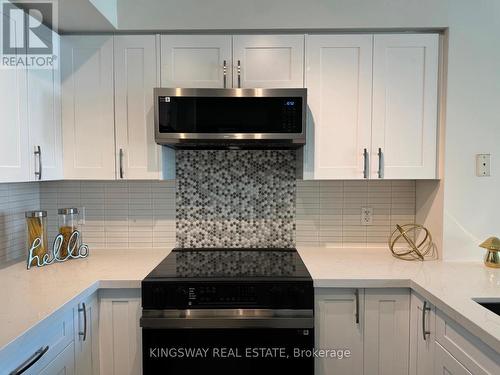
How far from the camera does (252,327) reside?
155cm

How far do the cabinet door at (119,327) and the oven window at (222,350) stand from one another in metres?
0.09

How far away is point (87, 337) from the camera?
5.02 ft

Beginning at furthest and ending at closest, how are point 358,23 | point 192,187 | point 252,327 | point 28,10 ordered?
point 192,187
point 358,23
point 28,10
point 252,327

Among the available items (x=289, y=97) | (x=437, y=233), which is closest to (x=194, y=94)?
(x=289, y=97)

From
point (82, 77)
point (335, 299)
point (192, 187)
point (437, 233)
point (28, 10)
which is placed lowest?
point (335, 299)

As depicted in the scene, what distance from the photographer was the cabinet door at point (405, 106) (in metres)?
1.87

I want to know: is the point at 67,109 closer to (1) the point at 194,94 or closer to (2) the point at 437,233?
(1) the point at 194,94

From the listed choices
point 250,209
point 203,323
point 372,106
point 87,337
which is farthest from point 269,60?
point 87,337

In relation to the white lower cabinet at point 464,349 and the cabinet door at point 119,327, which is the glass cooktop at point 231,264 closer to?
the cabinet door at point 119,327

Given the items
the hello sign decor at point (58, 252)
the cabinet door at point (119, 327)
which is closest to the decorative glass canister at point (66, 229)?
the hello sign decor at point (58, 252)

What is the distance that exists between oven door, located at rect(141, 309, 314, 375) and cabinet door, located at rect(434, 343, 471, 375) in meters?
0.52

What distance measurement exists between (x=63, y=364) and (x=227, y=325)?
2.17 feet

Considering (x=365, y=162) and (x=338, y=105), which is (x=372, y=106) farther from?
(x=365, y=162)

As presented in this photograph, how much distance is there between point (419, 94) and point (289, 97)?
2.46 ft
